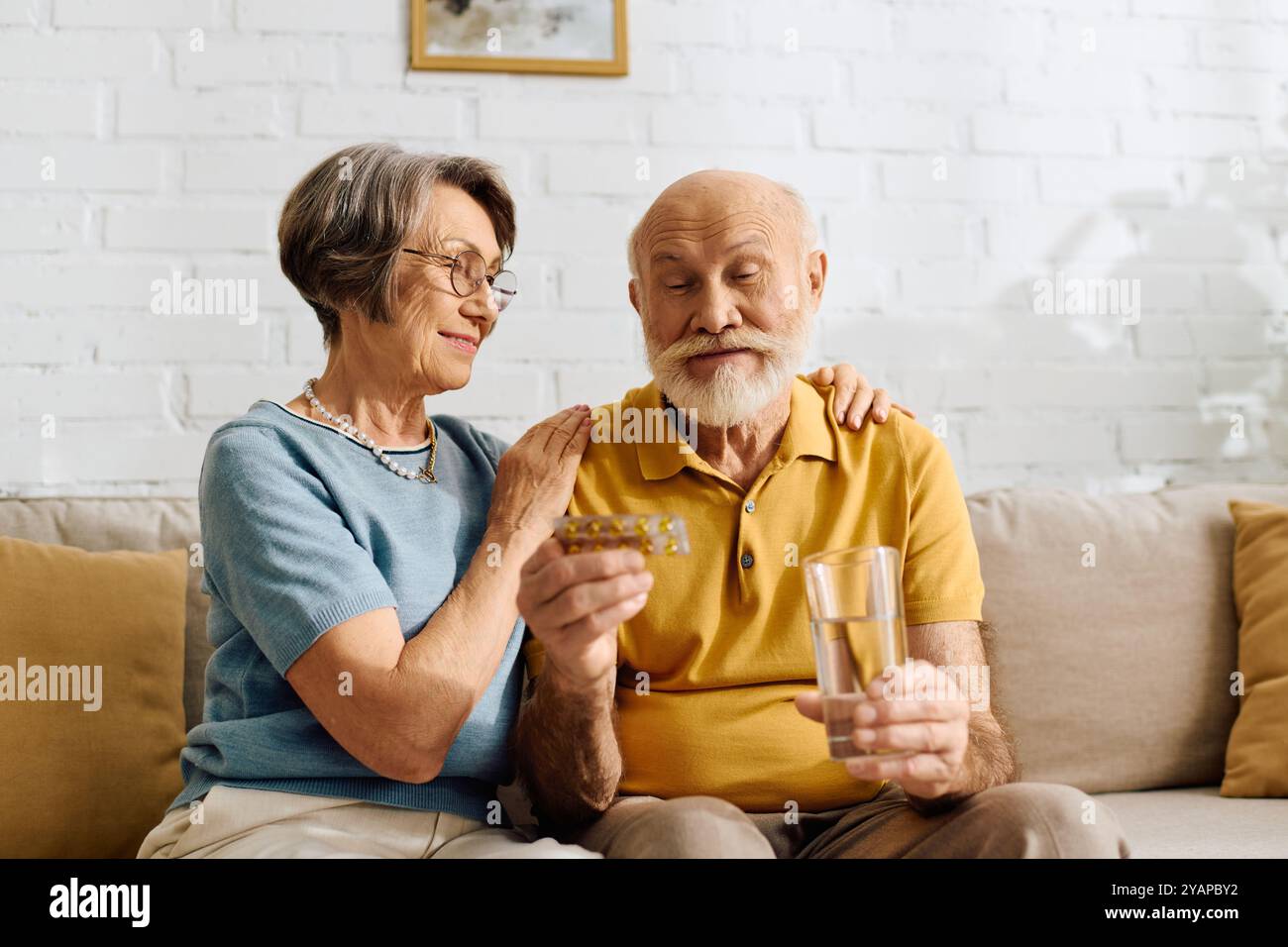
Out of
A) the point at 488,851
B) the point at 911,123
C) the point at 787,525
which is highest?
the point at 911,123

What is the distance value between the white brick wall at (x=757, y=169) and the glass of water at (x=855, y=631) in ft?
4.06

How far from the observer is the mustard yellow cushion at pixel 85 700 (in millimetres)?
1608

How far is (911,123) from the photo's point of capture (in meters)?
2.36

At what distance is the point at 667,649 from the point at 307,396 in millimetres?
639

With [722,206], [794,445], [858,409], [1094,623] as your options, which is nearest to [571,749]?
[794,445]

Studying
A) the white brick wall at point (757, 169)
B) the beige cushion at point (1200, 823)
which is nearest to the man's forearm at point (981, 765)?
the beige cushion at point (1200, 823)

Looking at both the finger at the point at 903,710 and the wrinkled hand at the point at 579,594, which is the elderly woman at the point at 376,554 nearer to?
the wrinkled hand at the point at 579,594

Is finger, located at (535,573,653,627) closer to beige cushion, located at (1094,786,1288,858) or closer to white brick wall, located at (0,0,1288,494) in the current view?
beige cushion, located at (1094,786,1288,858)

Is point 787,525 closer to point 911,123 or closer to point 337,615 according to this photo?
point 337,615

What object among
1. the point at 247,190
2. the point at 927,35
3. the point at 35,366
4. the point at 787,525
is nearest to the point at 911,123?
the point at 927,35

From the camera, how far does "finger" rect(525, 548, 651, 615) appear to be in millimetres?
1110

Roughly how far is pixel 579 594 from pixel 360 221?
0.74 meters

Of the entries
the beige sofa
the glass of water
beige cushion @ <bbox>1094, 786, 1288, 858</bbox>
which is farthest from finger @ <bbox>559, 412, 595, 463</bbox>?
beige cushion @ <bbox>1094, 786, 1288, 858</bbox>

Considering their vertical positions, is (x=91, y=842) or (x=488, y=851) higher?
(x=488, y=851)
